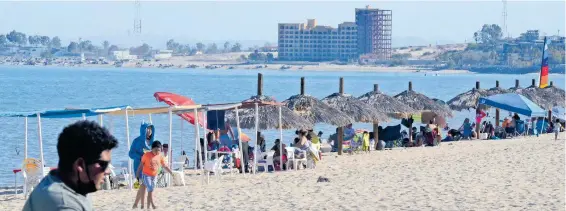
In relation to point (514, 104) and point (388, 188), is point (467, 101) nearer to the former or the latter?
point (514, 104)

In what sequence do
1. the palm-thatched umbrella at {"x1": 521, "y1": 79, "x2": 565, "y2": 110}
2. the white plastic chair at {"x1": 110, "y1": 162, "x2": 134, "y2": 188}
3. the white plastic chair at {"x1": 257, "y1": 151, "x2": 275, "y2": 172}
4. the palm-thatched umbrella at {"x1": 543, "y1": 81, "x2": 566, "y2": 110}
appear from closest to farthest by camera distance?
the white plastic chair at {"x1": 110, "y1": 162, "x2": 134, "y2": 188} → the white plastic chair at {"x1": 257, "y1": 151, "x2": 275, "y2": 172} → the palm-thatched umbrella at {"x1": 521, "y1": 79, "x2": 565, "y2": 110} → the palm-thatched umbrella at {"x1": 543, "y1": 81, "x2": 566, "y2": 110}

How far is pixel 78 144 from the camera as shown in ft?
9.38

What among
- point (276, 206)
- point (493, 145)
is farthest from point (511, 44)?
point (276, 206)

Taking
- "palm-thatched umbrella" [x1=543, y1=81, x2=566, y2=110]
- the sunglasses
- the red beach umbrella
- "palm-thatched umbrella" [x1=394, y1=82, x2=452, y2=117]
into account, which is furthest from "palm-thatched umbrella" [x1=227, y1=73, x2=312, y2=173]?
the sunglasses

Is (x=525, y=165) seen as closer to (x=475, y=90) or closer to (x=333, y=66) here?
(x=475, y=90)

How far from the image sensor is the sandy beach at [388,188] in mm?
10984

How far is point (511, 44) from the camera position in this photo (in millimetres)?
187375

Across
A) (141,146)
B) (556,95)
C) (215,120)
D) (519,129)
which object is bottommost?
(519,129)

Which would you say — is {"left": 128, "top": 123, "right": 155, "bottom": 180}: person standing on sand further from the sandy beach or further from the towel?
the towel

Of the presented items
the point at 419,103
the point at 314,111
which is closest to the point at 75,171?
the point at 314,111

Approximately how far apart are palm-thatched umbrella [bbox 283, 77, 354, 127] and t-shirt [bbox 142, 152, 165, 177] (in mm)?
9450

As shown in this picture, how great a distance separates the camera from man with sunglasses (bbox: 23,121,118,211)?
285 cm

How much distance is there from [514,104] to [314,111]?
554 centimetres

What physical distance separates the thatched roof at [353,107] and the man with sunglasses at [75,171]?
18.4 m
